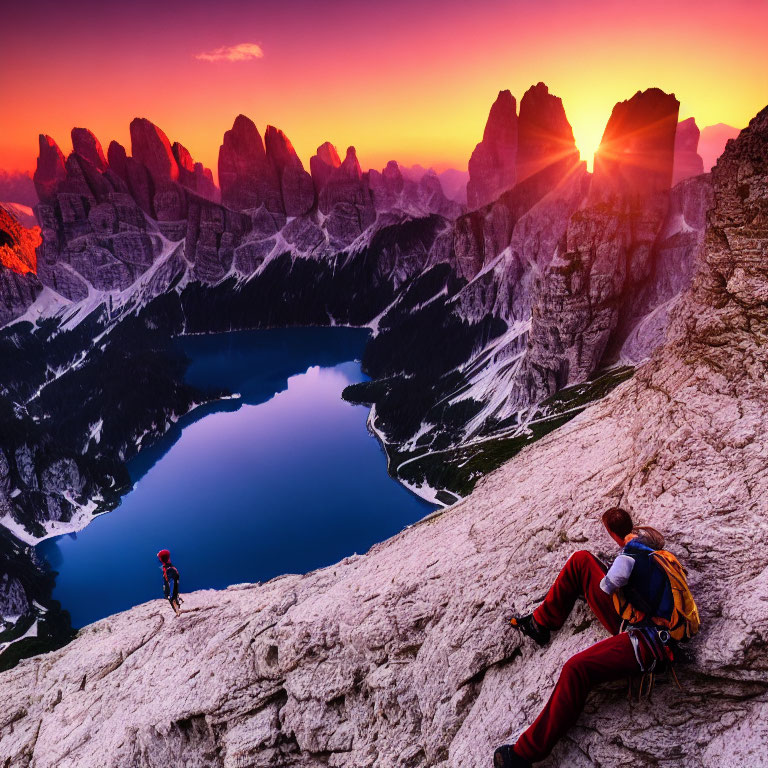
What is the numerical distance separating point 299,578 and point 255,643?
527 centimetres

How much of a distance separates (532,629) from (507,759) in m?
1.83

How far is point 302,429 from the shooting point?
121 metres

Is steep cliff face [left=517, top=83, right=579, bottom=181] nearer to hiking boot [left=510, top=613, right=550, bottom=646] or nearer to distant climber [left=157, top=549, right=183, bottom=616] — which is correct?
distant climber [left=157, top=549, right=183, bottom=616]

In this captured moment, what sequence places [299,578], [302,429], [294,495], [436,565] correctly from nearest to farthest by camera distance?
[436,565]
[299,578]
[294,495]
[302,429]

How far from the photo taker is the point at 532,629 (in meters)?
7.63

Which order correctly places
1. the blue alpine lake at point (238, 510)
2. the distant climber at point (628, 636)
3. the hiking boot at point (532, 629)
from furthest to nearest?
the blue alpine lake at point (238, 510)
the hiking boot at point (532, 629)
the distant climber at point (628, 636)

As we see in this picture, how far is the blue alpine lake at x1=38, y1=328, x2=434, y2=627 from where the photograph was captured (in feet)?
231

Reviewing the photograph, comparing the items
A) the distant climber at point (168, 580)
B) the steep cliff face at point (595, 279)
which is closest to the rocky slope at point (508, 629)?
the distant climber at point (168, 580)

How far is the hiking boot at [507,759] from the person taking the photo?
6391 mm

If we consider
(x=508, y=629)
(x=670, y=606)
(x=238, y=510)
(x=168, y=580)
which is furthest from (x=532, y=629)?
(x=238, y=510)

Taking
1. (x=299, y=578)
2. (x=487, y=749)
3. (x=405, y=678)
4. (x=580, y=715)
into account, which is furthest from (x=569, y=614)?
(x=299, y=578)

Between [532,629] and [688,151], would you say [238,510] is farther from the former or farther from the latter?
[688,151]

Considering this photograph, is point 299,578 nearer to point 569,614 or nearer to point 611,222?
point 569,614

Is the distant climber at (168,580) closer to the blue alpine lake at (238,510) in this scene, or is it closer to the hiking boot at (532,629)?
the hiking boot at (532,629)
